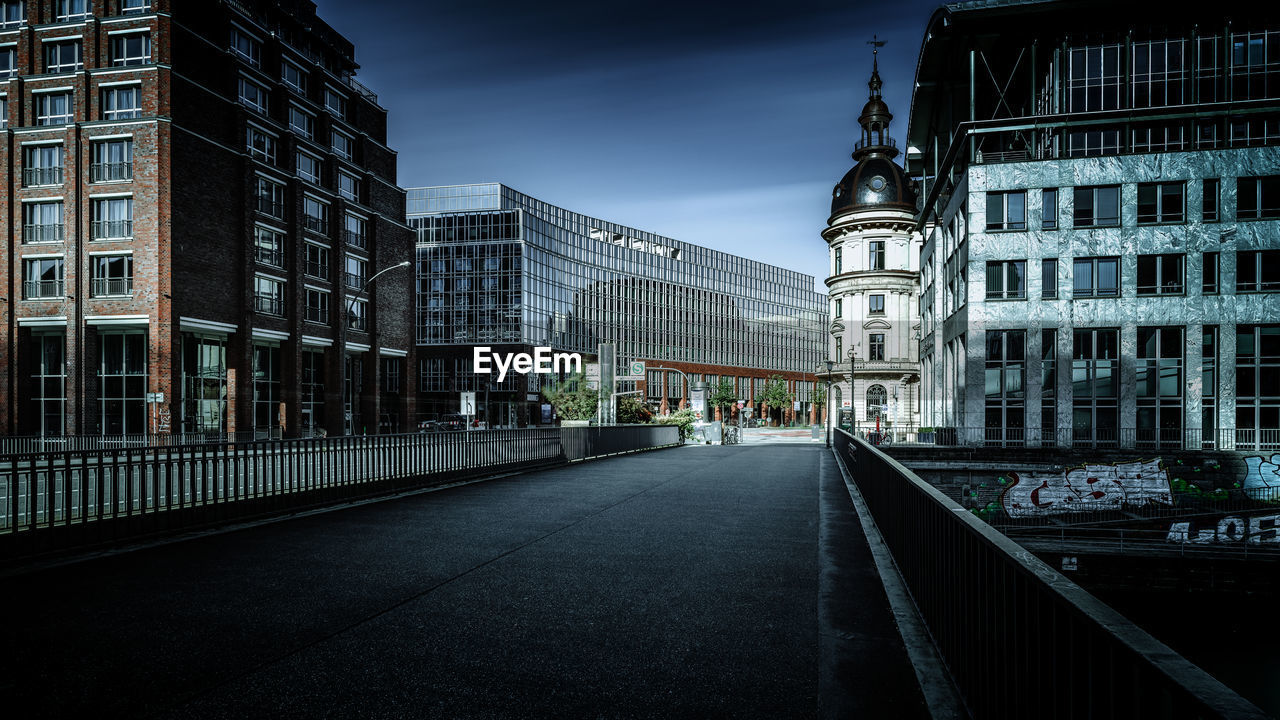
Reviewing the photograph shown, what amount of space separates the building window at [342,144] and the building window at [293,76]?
3217 mm

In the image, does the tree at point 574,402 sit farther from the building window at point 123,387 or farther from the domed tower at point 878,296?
the building window at point 123,387

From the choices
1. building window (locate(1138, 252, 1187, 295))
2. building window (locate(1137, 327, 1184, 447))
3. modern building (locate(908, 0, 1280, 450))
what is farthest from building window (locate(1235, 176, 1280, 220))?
building window (locate(1137, 327, 1184, 447))

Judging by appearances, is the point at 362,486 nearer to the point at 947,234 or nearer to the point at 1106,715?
the point at 1106,715

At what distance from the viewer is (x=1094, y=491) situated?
99.8 ft

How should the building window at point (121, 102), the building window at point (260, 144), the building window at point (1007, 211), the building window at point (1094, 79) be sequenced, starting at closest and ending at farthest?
the building window at point (1007, 211)
the building window at point (1094, 79)
the building window at point (121, 102)
the building window at point (260, 144)

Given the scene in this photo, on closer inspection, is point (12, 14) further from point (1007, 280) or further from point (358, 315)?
point (1007, 280)

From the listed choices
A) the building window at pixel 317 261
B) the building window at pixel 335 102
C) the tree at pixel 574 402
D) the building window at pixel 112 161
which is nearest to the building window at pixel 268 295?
the building window at pixel 317 261

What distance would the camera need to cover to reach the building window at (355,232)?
52250 millimetres

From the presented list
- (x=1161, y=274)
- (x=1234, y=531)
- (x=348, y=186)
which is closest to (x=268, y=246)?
(x=348, y=186)

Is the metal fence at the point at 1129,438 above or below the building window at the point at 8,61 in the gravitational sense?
below

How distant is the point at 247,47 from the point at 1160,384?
49.5m

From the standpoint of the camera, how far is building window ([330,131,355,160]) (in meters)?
52.3

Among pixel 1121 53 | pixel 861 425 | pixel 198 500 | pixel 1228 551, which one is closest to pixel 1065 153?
pixel 1121 53

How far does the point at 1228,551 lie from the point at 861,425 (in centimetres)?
4006
